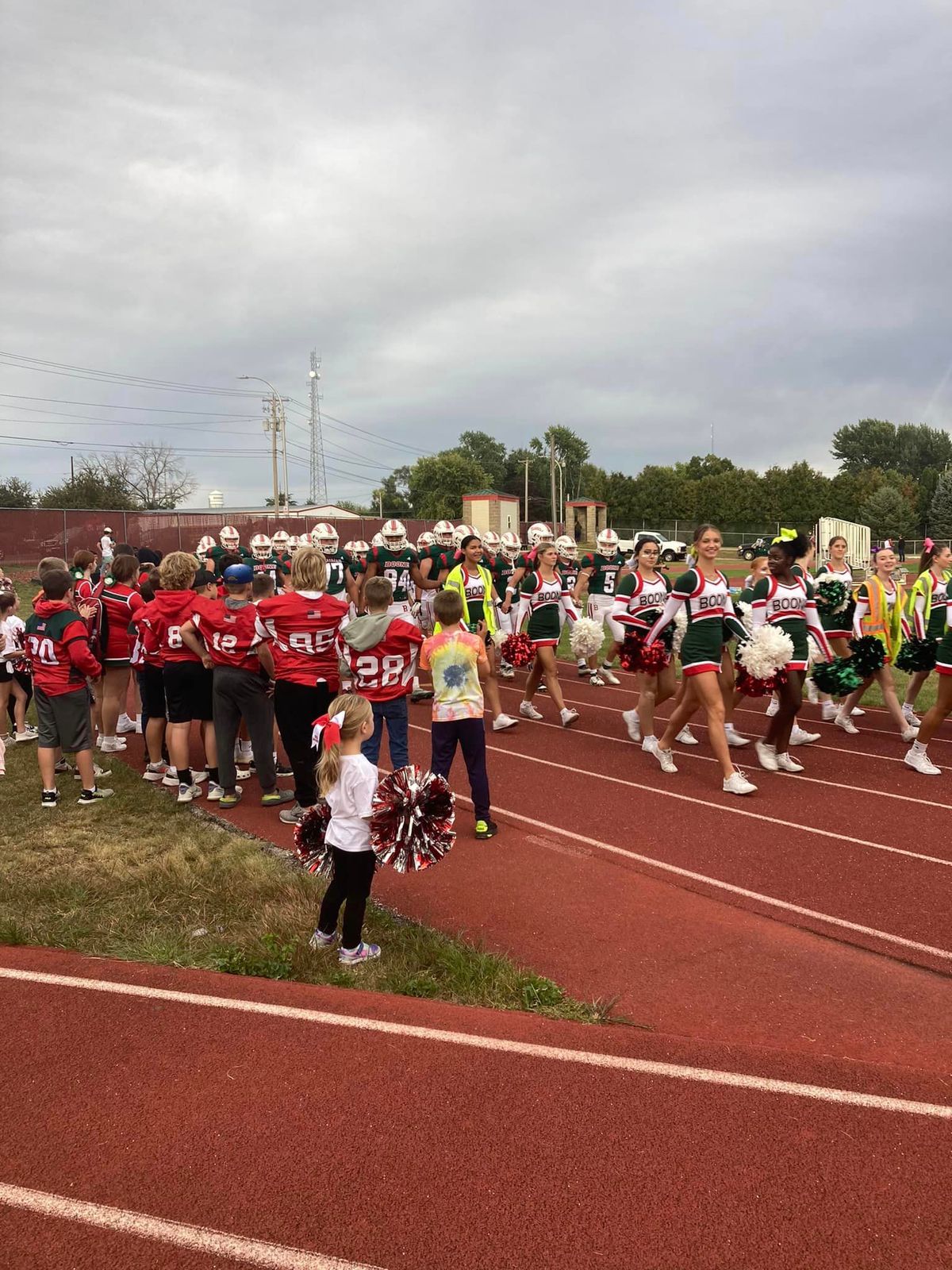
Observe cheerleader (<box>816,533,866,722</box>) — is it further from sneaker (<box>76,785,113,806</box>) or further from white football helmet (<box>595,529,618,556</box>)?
sneaker (<box>76,785,113,806</box>)

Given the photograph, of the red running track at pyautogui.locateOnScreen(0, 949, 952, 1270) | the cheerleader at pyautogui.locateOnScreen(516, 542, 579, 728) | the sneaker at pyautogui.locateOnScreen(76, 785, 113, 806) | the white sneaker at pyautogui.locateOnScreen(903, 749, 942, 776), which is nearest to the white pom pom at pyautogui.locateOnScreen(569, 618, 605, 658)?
the cheerleader at pyautogui.locateOnScreen(516, 542, 579, 728)

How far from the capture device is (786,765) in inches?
318

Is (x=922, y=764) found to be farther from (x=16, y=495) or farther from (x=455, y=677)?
(x=16, y=495)

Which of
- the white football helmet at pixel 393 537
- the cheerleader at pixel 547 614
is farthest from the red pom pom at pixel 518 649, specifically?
the white football helmet at pixel 393 537

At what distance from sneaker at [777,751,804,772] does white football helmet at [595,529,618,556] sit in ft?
17.0

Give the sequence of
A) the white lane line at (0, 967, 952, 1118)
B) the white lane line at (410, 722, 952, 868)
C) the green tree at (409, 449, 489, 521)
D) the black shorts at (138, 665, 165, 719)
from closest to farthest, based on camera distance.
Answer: the white lane line at (0, 967, 952, 1118) < the white lane line at (410, 722, 952, 868) < the black shorts at (138, 665, 165, 719) < the green tree at (409, 449, 489, 521)

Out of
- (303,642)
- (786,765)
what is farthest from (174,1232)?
(786,765)

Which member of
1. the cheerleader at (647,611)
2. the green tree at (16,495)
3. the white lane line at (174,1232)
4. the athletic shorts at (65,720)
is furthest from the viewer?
the green tree at (16,495)

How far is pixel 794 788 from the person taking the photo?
752 cm

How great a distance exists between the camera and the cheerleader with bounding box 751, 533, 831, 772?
799 centimetres

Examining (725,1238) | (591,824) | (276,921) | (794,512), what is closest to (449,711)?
(591,824)

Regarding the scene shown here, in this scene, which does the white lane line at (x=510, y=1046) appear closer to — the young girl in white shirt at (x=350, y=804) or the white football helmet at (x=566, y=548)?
the young girl in white shirt at (x=350, y=804)

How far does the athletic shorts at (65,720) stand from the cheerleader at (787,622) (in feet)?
20.4

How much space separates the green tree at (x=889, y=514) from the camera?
5466cm
